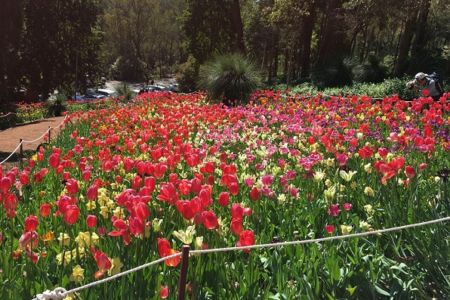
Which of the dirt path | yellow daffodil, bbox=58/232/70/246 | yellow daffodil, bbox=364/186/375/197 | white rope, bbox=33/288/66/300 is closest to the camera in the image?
white rope, bbox=33/288/66/300

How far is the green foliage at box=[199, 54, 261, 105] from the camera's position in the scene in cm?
1462

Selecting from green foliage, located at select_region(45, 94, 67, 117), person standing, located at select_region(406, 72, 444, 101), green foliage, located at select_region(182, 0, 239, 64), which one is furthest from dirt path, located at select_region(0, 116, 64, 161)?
green foliage, located at select_region(182, 0, 239, 64)

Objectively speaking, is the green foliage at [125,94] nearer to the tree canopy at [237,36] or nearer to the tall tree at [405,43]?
the tree canopy at [237,36]

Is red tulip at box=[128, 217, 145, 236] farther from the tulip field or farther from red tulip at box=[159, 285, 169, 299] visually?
red tulip at box=[159, 285, 169, 299]

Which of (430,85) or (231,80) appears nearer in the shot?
(430,85)

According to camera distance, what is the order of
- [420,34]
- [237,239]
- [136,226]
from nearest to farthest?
[136,226], [237,239], [420,34]

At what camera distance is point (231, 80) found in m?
14.7

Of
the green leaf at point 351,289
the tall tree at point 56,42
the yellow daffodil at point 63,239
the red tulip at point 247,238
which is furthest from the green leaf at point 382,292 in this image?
the tall tree at point 56,42

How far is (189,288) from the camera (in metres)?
2.34

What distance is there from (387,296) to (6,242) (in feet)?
7.26

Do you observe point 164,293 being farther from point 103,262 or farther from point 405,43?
point 405,43

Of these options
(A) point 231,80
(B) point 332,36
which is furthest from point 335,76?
(A) point 231,80

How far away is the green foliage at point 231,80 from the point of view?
14617 mm

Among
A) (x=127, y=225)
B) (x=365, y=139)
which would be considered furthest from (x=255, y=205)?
(x=365, y=139)
